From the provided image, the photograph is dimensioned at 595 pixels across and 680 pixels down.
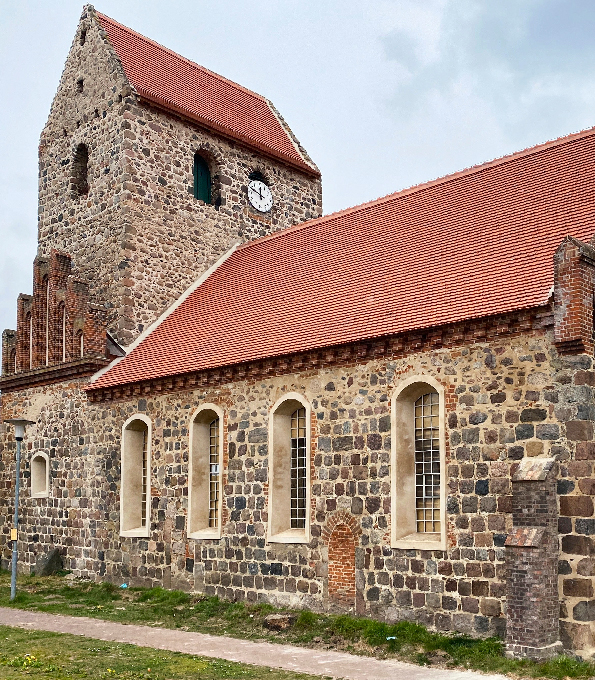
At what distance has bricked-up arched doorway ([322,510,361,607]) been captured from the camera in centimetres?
1459

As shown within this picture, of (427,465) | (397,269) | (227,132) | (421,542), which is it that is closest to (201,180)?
(227,132)

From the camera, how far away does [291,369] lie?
16.2 metres

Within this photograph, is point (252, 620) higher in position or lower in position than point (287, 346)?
lower

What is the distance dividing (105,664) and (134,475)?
28.6ft

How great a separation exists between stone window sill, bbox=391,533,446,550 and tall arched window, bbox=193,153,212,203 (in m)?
13.2

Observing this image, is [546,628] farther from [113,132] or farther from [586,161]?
[113,132]

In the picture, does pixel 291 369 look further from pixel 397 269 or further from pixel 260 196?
pixel 260 196

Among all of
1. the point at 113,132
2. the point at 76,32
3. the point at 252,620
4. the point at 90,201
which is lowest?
the point at 252,620

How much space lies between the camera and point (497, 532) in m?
12.7

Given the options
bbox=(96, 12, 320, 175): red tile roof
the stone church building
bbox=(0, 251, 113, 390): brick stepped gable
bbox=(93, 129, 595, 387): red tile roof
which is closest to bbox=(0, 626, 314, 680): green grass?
the stone church building

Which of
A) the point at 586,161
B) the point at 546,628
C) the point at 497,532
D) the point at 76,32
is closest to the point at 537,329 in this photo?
the point at 497,532

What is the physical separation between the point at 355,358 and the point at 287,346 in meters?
1.60

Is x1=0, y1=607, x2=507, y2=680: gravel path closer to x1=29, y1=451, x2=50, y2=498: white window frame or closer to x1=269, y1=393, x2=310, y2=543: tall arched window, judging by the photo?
x1=269, y1=393, x2=310, y2=543: tall arched window

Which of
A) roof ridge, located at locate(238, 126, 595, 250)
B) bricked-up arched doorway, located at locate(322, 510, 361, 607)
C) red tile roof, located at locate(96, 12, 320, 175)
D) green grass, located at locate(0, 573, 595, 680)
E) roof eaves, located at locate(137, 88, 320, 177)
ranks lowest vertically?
green grass, located at locate(0, 573, 595, 680)
